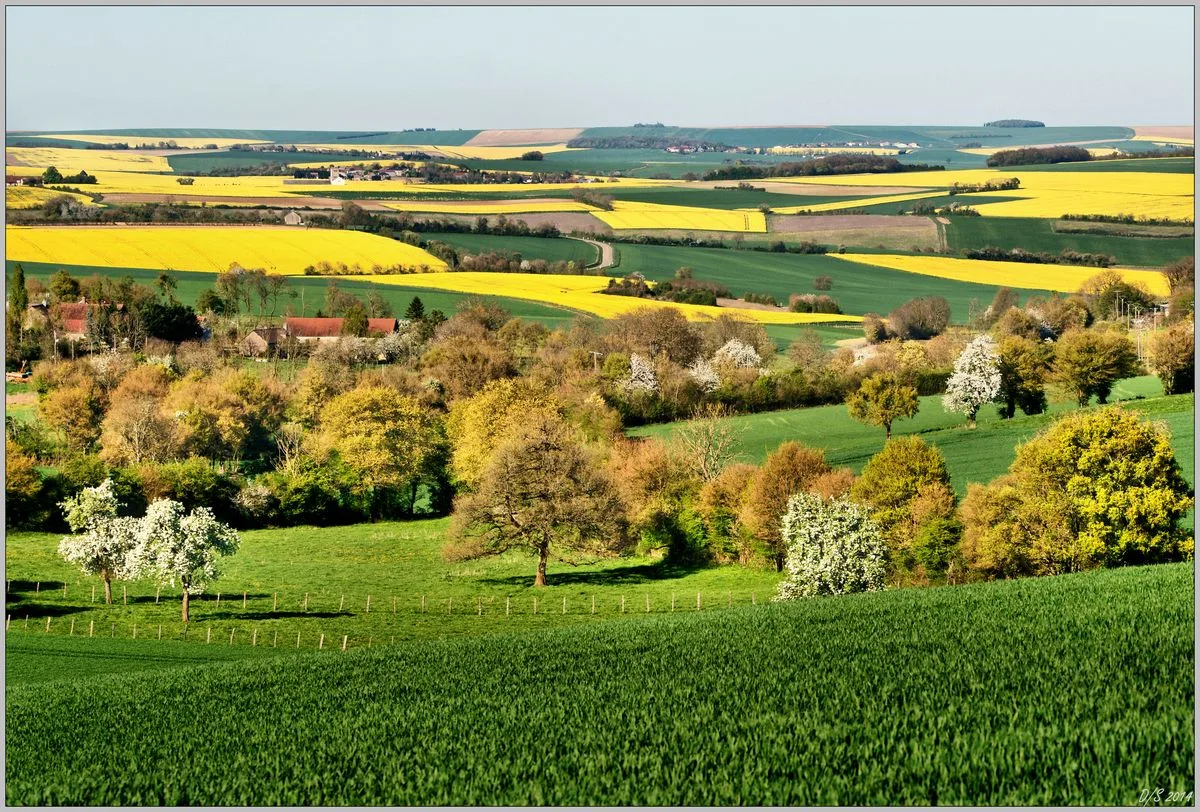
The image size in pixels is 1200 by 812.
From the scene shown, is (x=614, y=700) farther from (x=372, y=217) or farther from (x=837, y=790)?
(x=372, y=217)

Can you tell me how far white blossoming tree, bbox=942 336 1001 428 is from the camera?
219ft

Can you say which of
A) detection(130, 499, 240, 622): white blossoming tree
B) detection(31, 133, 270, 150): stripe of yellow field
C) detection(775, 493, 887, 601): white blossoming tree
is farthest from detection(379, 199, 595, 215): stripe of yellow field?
detection(775, 493, 887, 601): white blossoming tree

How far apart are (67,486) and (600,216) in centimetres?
7823

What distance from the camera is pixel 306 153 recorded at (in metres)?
146

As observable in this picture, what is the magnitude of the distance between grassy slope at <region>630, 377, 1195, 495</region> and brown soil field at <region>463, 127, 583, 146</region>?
9011 centimetres

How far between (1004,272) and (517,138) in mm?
76689

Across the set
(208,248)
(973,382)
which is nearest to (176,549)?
(973,382)

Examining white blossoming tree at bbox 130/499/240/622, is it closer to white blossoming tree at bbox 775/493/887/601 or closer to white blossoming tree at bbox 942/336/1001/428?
white blossoming tree at bbox 775/493/887/601

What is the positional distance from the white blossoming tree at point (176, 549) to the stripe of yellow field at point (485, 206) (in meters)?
81.0

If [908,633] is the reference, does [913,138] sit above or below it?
above

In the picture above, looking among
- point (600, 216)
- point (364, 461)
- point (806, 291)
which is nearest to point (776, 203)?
point (600, 216)

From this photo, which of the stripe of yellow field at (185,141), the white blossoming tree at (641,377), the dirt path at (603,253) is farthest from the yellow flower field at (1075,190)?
the stripe of yellow field at (185,141)

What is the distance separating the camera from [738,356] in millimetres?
79812

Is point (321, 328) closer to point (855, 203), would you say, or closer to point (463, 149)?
point (855, 203)
